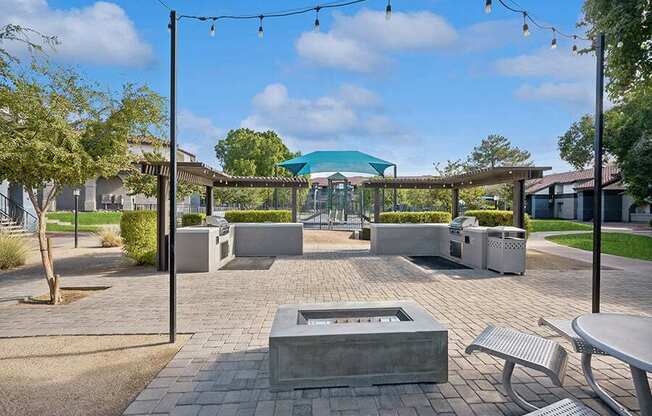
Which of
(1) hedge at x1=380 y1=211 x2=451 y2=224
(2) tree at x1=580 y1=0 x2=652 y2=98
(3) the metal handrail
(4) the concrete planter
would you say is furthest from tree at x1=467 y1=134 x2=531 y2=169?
(3) the metal handrail

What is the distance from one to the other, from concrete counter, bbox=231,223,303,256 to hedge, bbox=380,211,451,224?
16.9ft

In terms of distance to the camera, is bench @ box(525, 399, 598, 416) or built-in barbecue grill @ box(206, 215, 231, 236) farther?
built-in barbecue grill @ box(206, 215, 231, 236)

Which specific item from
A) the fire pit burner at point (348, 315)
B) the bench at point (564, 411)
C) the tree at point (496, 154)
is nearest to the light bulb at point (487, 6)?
the fire pit burner at point (348, 315)

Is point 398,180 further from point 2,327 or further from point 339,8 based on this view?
point 2,327

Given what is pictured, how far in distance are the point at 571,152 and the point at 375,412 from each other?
40.5 metres

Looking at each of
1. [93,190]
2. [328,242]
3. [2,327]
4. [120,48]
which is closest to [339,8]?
[120,48]

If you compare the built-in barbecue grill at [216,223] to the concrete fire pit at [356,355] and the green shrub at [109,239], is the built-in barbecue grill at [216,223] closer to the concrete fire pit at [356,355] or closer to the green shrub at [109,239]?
the green shrub at [109,239]

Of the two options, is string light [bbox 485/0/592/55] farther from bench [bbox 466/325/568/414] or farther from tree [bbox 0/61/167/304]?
tree [bbox 0/61/167/304]

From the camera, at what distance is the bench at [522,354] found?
265 centimetres

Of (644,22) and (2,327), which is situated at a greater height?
(644,22)

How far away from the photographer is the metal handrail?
17328 millimetres

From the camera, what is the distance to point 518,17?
698 cm

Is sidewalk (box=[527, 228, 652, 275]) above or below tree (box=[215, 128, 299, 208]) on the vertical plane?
below

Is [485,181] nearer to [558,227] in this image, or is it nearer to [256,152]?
[558,227]
